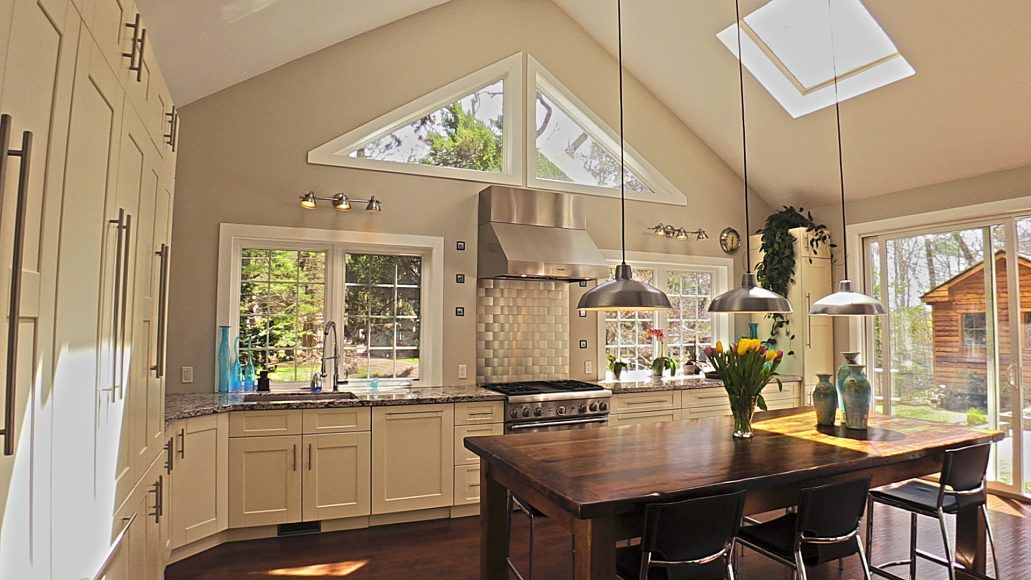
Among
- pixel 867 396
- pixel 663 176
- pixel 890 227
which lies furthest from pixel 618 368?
pixel 890 227

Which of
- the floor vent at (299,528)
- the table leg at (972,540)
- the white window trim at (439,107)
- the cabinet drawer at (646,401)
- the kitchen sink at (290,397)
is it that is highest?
the white window trim at (439,107)

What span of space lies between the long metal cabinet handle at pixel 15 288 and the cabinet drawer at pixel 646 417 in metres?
4.38

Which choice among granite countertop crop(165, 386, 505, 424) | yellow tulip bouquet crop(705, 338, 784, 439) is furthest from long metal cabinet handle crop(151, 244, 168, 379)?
yellow tulip bouquet crop(705, 338, 784, 439)

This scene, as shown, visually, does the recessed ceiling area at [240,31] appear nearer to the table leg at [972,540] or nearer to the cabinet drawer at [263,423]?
the cabinet drawer at [263,423]

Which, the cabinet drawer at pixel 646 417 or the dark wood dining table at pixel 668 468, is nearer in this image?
the dark wood dining table at pixel 668 468

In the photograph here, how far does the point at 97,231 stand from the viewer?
1586 millimetres

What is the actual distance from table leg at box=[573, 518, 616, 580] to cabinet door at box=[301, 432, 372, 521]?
2.29 m

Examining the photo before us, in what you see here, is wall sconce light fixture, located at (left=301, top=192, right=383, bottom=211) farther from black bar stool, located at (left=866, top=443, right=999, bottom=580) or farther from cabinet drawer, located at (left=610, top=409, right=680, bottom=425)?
black bar stool, located at (left=866, top=443, right=999, bottom=580)

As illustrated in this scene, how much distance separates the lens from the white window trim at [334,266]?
434 centimetres

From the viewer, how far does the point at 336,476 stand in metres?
4.05

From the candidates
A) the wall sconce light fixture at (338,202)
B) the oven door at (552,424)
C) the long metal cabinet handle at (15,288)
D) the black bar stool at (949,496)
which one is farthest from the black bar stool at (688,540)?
the wall sconce light fixture at (338,202)

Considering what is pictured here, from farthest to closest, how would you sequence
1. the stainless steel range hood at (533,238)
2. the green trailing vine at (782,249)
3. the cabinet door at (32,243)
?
1. the green trailing vine at (782,249)
2. the stainless steel range hood at (533,238)
3. the cabinet door at (32,243)

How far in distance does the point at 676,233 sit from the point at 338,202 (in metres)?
3.25

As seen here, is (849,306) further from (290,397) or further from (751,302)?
(290,397)
